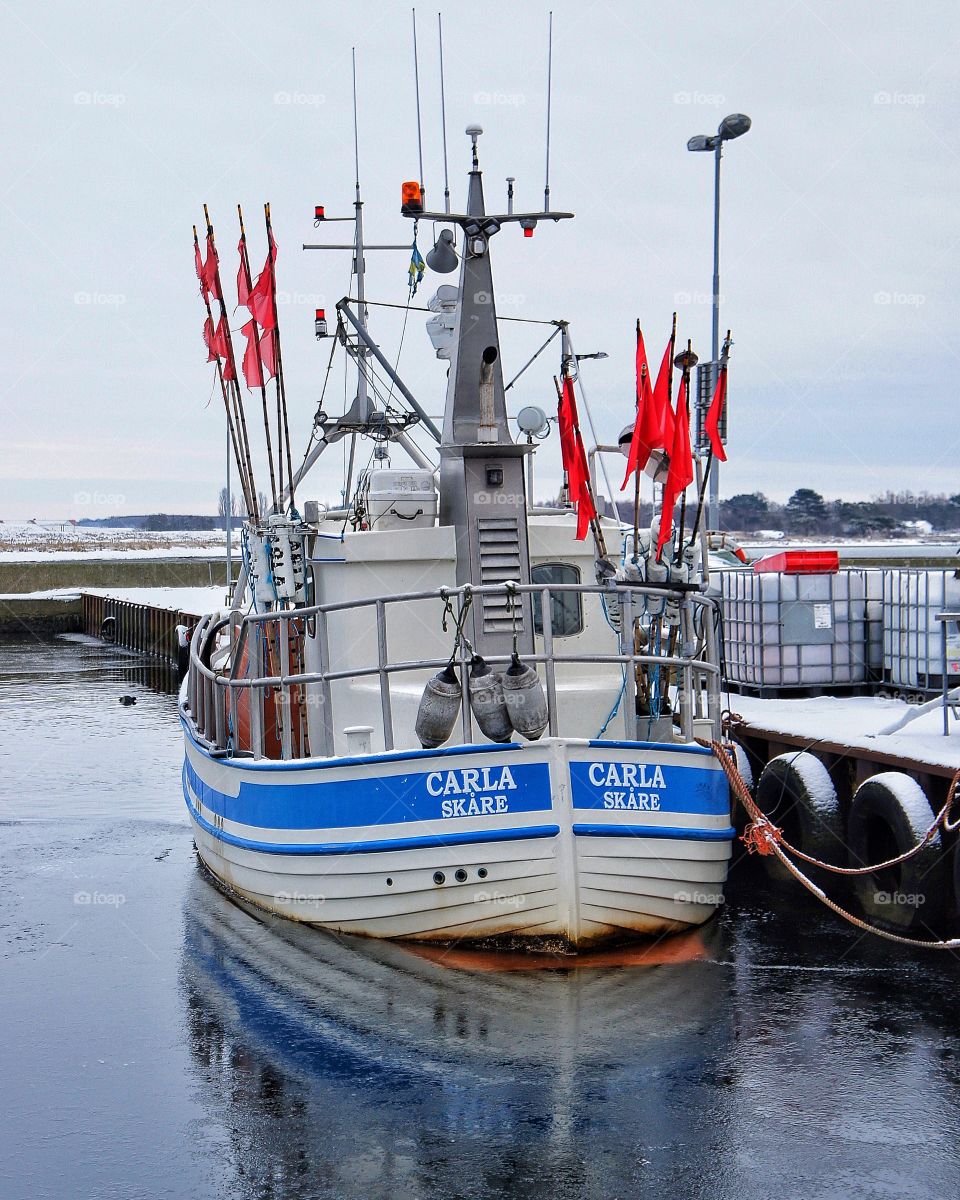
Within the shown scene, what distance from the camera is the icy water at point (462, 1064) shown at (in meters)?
6.39

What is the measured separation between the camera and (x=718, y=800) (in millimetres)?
9508

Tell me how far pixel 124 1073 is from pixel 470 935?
2.59 meters

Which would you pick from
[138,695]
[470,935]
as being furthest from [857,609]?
[138,695]

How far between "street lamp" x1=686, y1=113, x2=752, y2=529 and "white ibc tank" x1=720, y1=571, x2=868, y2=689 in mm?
4031

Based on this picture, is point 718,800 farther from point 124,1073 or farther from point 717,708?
point 124,1073

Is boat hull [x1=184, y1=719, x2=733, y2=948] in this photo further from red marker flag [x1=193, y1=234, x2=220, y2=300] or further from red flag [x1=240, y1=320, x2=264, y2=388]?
red marker flag [x1=193, y1=234, x2=220, y2=300]

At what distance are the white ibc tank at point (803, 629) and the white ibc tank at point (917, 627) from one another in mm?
360

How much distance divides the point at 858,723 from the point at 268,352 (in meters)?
7.54

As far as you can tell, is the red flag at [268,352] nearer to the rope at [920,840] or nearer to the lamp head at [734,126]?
the rope at [920,840]

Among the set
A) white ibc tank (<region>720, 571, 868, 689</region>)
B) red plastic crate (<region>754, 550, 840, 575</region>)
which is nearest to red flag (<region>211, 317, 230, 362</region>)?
white ibc tank (<region>720, 571, 868, 689</region>)

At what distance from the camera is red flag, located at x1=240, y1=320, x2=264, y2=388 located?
13.4 metres

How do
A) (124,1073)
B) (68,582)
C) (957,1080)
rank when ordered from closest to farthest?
(957,1080), (124,1073), (68,582)

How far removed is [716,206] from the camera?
19266mm

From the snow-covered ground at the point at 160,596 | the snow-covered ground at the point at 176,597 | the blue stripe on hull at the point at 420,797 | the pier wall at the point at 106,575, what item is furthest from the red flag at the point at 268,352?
the pier wall at the point at 106,575
